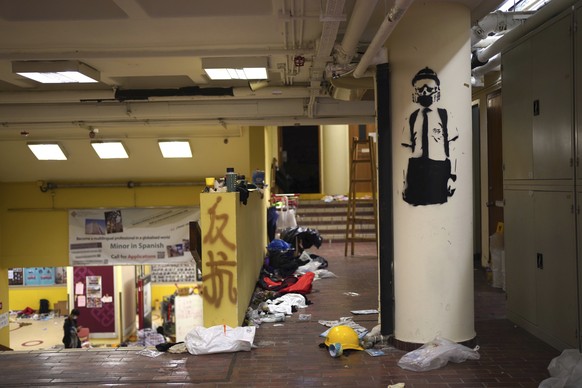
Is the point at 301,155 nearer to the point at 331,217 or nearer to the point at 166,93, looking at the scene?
the point at 331,217

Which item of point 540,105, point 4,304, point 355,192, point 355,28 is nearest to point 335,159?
point 355,192

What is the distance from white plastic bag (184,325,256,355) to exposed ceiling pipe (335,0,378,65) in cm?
279

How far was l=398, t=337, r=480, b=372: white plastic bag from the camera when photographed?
4.34 meters

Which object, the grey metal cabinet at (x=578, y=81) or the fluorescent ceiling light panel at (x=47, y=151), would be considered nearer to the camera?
the grey metal cabinet at (x=578, y=81)

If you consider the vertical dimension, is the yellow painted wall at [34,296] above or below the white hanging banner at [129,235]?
below

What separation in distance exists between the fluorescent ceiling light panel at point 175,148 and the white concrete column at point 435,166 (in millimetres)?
5210

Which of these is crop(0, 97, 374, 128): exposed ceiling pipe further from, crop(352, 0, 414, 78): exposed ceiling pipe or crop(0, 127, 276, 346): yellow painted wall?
crop(352, 0, 414, 78): exposed ceiling pipe

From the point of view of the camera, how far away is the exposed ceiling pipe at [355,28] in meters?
3.79

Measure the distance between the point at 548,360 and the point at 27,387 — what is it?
4.22m

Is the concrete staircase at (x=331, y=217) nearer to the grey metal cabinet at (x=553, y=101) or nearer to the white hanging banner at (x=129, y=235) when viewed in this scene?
the white hanging banner at (x=129, y=235)

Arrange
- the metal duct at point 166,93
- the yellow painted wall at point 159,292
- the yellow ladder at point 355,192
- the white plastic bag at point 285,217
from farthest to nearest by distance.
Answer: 1. the yellow painted wall at point 159,292
2. the white plastic bag at point 285,217
3. the yellow ladder at point 355,192
4. the metal duct at point 166,93

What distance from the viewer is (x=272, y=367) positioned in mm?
4520

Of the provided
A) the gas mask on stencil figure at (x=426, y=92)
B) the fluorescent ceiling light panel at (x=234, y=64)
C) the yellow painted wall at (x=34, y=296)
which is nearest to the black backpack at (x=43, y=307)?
the yellow painted wall at (x=34, y=296)

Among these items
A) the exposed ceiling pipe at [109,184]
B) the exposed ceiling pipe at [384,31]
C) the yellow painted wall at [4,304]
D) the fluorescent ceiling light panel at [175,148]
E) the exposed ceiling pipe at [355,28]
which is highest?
the exposed ceiling pipe at [355,28]
